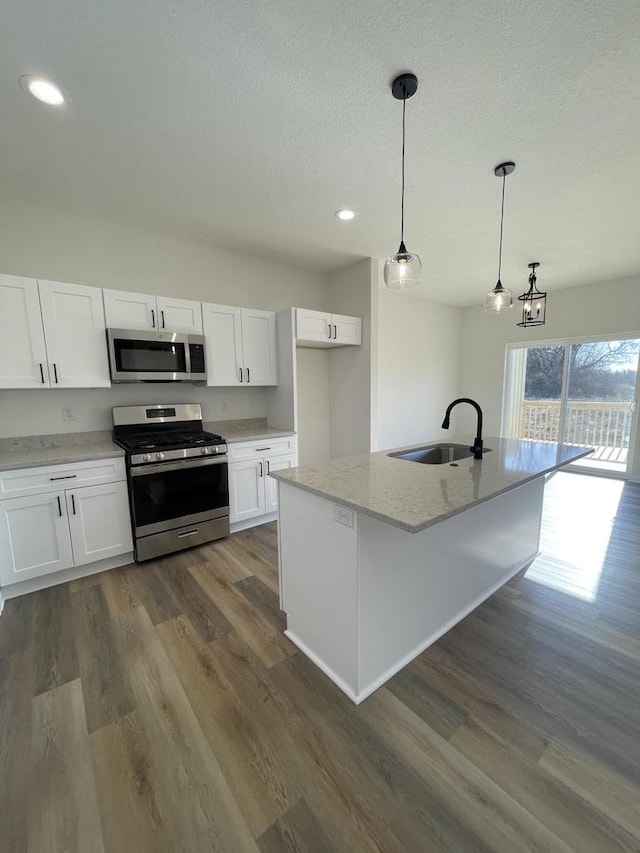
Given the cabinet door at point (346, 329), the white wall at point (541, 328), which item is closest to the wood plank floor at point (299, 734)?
the cabinet door at point (346, 329)

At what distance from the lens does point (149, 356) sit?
2.82 meters

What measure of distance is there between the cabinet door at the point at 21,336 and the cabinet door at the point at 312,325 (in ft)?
6.69

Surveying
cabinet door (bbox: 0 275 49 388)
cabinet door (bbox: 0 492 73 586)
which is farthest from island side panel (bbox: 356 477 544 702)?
cabinet door (bbox: 0 275 49 388)

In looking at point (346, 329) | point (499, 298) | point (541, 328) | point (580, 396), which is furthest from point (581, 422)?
point (346, 329)

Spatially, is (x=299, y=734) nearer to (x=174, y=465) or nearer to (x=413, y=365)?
(x=174, y=465)

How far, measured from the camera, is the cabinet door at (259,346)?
3.37 meters

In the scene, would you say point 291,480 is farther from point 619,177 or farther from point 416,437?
point 416,437

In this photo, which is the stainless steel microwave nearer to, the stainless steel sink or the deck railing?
the stainless steel sink

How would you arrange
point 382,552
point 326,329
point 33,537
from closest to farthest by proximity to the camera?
point 382,552 → point 33,537 → point 326,329

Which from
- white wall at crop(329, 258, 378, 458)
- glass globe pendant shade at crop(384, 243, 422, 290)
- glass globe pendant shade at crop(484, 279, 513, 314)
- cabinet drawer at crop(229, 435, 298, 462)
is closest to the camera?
glass globe pendant shade at crop(384, 243, 422, 290)

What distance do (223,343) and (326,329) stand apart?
1.07 metres

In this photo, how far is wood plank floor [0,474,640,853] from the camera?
3.55 feet

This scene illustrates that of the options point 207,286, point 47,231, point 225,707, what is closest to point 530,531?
point 225,707

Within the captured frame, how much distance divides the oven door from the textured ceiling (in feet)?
6.73
